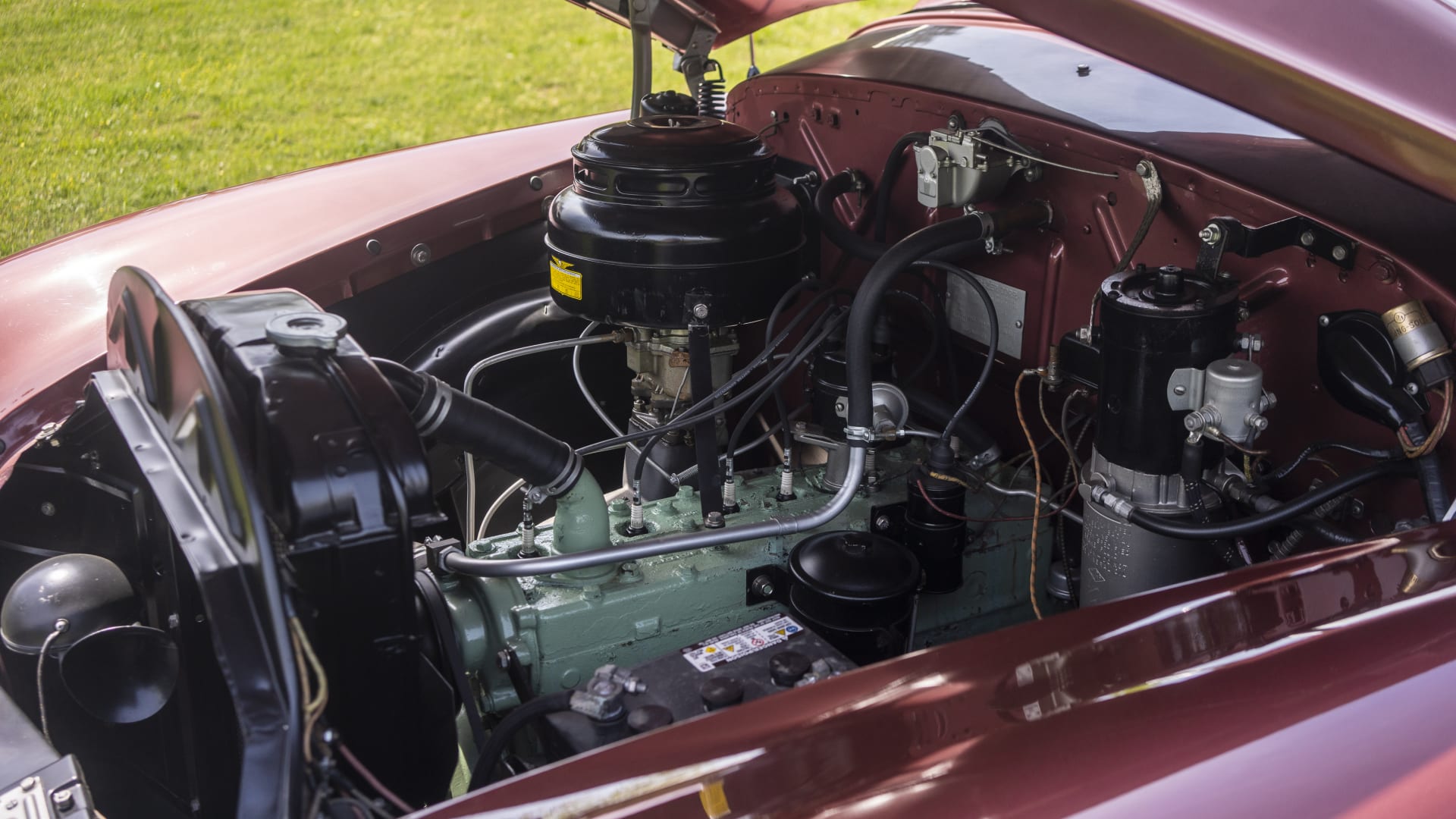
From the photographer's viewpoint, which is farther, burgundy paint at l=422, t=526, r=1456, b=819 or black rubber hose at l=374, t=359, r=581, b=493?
black rubber hose at l=374, t=359, r=581, b=493

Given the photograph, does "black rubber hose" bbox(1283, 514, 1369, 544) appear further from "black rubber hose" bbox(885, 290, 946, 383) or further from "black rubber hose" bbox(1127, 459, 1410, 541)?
"black rubber hose" bbox(885, 290, 946, 383)

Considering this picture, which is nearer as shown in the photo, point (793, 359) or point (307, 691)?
point (307, 691)

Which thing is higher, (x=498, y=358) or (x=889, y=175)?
(x=889, y=175)

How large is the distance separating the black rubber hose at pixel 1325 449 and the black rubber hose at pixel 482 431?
825 millimetres

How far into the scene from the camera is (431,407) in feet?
4.31

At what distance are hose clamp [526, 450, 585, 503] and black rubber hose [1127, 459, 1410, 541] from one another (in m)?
0.67

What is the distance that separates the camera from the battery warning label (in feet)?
4.38

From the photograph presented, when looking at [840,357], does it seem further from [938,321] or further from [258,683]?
[258,683]

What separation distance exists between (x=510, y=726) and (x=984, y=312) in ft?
3.04

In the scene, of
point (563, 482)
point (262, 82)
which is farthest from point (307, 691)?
point (262, 82)

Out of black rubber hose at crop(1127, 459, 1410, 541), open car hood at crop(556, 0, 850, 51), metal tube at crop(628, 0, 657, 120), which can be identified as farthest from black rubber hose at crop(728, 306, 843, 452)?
open car hood at crop(556, 0, 850, 51)

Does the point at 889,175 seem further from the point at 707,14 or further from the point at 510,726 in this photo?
the point at 510,726

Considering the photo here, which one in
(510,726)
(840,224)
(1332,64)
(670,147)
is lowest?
(510,726)

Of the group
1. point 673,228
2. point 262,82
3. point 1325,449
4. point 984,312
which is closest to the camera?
point 1325,449
